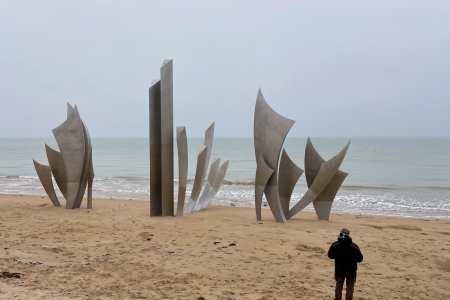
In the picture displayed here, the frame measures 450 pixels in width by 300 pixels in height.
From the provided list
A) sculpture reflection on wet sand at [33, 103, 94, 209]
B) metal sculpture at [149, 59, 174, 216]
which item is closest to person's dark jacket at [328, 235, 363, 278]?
metal sculpture at [149, 59, 174, 216]

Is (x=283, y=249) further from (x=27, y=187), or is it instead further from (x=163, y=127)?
(x=27, y=187)

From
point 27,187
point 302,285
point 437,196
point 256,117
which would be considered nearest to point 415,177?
point 437,196

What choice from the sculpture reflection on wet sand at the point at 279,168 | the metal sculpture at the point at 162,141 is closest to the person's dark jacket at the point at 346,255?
the sculpture reflection on wet sand at the point at 279,168

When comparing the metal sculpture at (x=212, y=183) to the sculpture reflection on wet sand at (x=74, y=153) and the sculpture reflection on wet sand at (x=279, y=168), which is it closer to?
the sculpture reflection on wet sand at (x=279, y=168)

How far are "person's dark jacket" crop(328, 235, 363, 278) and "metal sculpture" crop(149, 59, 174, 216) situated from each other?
6111 mm

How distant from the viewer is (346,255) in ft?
17.0

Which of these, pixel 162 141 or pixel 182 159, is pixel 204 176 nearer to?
pixel 182 159

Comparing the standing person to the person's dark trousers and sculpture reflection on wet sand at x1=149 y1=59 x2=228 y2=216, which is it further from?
sculpture reflection on wet sand at x1=149 y1=59 x2=228 y2=216

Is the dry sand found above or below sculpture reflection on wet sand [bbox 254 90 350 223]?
below

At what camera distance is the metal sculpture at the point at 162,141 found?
10.6 metres

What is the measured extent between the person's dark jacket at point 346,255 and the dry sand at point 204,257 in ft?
1.87

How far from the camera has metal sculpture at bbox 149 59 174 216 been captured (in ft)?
34.9

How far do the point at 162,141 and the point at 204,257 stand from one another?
4.18m

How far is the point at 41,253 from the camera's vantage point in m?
7.09
